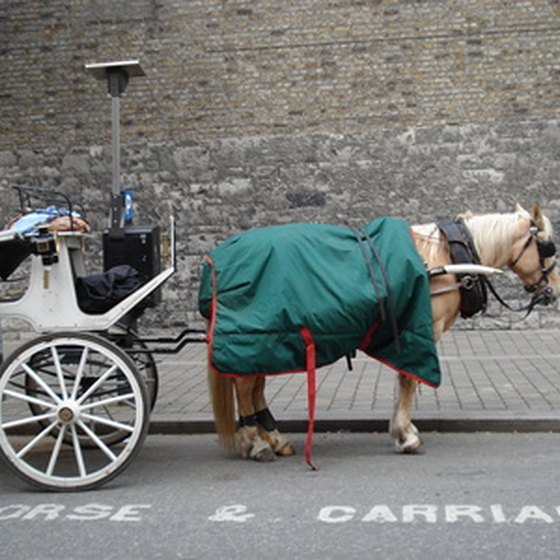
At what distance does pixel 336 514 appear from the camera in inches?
200

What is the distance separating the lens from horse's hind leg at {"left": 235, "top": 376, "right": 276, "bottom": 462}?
627 cm

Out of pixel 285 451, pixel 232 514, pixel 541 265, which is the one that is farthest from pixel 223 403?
pixel 541 265

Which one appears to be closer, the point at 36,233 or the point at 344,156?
the point at 36,233

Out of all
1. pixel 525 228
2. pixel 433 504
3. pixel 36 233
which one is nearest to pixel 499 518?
pixel 433 504

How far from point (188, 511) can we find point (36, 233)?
1.89 metres

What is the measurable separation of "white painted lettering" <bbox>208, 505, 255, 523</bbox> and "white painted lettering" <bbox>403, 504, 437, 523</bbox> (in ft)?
2.59

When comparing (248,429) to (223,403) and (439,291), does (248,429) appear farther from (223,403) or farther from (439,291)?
(439,291)

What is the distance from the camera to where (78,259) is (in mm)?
6500

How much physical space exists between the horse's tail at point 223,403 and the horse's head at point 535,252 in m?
2.08

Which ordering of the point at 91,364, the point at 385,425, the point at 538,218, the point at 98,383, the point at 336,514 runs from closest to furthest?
1. the point at 336,514
2. the point at 98,383
3. the point at 91,364
4. the point at 538,218
5. the point at 385,425

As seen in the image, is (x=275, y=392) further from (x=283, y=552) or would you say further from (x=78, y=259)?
(x=283, y=552)

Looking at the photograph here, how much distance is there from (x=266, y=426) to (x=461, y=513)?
1.87 metres

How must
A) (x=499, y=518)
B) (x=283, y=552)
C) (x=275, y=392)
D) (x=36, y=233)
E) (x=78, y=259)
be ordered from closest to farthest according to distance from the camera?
1. (x=283, y=552)
2. (x=499, y=518)
3. (x=36, y=233)
4. (x=78, y=259)
5. (x=275, y=392)

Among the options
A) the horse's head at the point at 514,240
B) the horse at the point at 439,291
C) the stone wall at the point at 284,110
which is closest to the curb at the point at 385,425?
the horse at the point at 439,291
